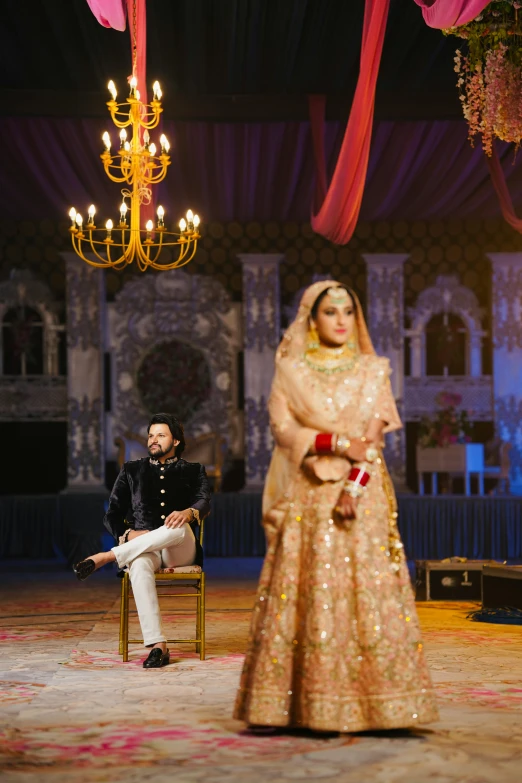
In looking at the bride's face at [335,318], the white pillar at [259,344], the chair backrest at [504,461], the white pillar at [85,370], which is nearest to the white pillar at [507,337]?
the chair backrest at [504,461]

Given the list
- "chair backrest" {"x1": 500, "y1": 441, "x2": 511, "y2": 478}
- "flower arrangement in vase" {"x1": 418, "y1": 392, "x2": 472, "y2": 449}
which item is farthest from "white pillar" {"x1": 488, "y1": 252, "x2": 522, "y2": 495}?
"chair backrest" {"x1": 500, "y1": 441, "x2": 511, "y2": 478}

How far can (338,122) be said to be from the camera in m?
9.02

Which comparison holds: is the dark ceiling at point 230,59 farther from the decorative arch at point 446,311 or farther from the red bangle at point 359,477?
the decorative arch at point 446,311

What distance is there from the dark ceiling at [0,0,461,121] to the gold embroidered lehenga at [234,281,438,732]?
382cm

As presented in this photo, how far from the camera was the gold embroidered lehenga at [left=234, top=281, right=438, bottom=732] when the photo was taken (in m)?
3.77

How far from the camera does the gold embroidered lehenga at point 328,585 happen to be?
3.77 metres

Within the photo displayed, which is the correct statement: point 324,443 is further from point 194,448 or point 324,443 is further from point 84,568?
point 194,448

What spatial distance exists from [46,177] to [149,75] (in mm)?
2529

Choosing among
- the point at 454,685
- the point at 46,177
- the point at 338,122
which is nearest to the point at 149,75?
the point at 338,122

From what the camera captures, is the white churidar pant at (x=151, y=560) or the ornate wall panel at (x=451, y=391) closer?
the white churidar pant at (x=151, y=560)

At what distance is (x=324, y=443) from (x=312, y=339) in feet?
1.34

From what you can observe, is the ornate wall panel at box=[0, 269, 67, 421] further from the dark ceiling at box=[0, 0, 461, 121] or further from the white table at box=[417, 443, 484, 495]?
the dark ceiling at box=[0, 0, 461, 121]

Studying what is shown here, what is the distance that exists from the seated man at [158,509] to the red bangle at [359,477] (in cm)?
165

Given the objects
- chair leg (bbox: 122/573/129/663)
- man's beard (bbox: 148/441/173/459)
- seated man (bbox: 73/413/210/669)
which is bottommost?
chair leg (bbox: 122/573/129/663)
